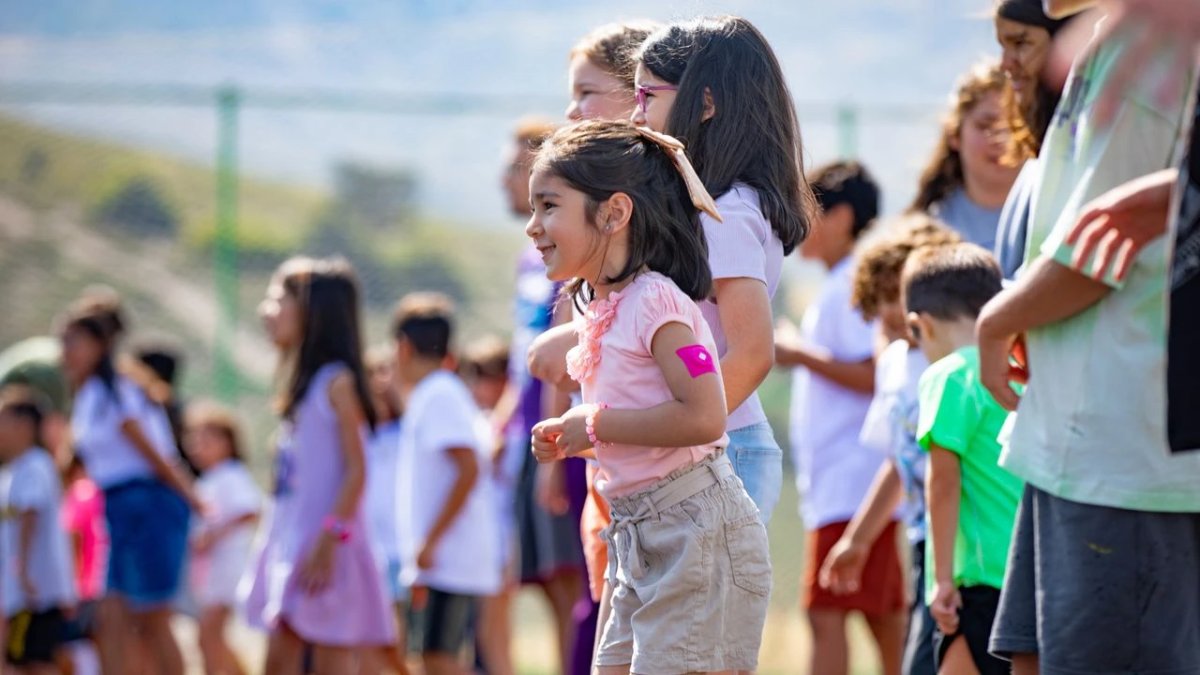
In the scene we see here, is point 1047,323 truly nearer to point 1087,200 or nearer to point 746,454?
point 1087,200

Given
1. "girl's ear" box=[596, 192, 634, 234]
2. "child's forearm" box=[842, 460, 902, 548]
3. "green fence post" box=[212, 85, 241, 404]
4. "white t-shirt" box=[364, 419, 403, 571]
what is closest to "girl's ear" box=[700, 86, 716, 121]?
"girl's ear" box=[596, 192, 634, 234]

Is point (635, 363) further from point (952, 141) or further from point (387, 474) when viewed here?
point (387, 474)

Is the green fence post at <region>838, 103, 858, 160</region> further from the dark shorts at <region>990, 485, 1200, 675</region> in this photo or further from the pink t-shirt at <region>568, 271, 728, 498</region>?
the dark shorts at <region>990, 485, 1200, 675</region>

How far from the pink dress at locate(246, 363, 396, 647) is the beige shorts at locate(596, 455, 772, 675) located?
2.86m

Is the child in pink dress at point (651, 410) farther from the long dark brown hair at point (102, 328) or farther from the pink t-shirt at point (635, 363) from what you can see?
the long dark brown hair at point (102, 328)

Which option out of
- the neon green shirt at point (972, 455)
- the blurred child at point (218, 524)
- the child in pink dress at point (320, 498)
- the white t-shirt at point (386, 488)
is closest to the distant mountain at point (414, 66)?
the blurred child at point (218, 524)

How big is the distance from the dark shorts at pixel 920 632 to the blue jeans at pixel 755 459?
736 millimetres

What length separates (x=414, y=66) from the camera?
11156 millimetres

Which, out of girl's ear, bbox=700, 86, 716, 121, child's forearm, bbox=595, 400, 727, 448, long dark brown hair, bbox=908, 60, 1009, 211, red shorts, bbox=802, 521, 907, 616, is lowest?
red shorts, bbox=802, 521, 907, 616

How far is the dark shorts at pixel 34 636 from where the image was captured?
292 inches

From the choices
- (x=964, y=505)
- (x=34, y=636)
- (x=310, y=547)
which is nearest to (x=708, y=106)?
Answer: (x=964, y=505)

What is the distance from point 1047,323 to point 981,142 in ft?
6.85

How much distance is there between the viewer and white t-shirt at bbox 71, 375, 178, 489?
750cm

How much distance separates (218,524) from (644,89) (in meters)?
5.57
